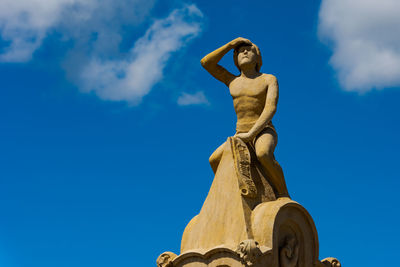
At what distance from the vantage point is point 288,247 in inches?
445

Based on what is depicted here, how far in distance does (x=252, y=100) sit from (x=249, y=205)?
2.07 meters

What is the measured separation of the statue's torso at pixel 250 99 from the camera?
12320 mm

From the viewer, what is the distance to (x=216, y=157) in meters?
12.4

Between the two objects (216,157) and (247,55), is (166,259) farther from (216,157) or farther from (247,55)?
(247,55)

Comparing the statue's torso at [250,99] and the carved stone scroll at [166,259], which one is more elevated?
the statue's torso at [250,99]

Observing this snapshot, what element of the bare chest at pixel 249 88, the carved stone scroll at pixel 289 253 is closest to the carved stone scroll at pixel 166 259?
the carved stone scroll at pixel 289 253

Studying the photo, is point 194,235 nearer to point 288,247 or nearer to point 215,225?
point 215,225

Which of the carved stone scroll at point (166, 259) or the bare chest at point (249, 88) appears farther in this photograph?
the bare chest at point (249, 88)

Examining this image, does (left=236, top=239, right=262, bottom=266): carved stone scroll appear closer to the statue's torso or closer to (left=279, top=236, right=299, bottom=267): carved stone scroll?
(left=279, top=236, right=299, bottom=267): carved stone scroll

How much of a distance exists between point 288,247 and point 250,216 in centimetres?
85

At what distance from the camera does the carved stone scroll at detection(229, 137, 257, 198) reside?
11.3m

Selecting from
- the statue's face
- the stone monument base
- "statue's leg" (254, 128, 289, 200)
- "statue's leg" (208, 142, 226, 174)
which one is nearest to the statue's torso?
the statue's face

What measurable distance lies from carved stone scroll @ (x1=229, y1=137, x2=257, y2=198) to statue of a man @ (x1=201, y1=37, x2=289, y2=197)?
0.60ft

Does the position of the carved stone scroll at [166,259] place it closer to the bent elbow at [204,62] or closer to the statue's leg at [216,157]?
the statue's leg at [216,157]
